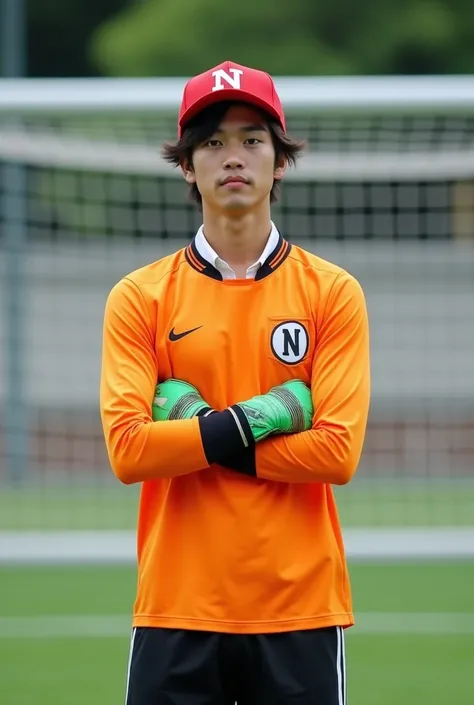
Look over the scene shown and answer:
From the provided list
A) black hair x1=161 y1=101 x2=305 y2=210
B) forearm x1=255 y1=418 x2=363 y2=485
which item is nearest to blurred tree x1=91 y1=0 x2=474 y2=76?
black hair x1=161 y1=101 x2=305 y2=210

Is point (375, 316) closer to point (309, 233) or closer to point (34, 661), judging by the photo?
point (309, 233)

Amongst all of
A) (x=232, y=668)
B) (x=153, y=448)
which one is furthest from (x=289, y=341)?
(x=232, y=668)

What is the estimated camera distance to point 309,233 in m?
9.62

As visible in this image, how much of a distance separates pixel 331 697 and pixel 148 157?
552cm

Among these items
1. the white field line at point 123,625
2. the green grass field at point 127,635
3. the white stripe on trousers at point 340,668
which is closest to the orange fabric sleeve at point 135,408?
the white stripe on trousers at point 340,668

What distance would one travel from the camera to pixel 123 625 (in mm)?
7246

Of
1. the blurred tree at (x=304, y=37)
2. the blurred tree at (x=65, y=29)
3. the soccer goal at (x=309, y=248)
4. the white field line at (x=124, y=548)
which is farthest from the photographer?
the blurred tree at (x=65, y=29)

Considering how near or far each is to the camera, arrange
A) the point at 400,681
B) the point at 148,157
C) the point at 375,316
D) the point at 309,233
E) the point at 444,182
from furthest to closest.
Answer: the point at 375,316 → the point at 309,233 → the point at 444,182 → the point at 148,157 → the point at 400,681

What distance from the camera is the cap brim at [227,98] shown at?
3066mm

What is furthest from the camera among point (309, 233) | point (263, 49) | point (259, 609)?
point (263, 49)

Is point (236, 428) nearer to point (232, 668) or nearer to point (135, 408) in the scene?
point (135, 408)

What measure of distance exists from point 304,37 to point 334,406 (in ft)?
40.9

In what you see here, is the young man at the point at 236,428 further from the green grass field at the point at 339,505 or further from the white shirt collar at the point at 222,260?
the green grass field at the point at 339,505

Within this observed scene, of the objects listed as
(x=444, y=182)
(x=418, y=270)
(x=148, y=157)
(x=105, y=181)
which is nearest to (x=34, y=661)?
(x=148, y=157)
